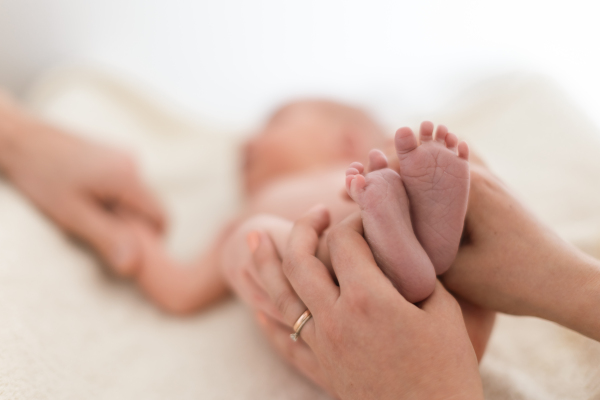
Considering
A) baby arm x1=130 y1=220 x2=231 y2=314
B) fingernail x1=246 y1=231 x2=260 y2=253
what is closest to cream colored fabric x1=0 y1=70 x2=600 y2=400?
baby arm x1=130 y1=220 x2=231 y2=314

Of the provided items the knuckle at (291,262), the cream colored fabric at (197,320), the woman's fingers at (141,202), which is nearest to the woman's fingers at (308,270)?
the knuckle at (291,262)

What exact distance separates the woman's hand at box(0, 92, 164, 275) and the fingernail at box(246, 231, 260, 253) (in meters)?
0.41

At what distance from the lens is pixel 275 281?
62cm

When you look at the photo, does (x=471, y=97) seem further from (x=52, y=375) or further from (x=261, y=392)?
(x=52, y=375)

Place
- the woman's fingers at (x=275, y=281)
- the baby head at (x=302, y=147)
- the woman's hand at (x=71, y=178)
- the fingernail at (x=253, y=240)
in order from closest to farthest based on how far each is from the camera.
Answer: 1. the woman's fingers at (x=275, y=281)
2. the fingernail at (x=253, y=240)
3. the woman's hand at (x=71, y=178)
4. the baby head at (x=302, y=147)

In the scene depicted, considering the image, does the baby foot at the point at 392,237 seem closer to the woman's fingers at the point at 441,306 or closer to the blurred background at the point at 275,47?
the woman's fingers at the point at 441,306

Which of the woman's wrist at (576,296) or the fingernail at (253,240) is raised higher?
the woman's wrist at (576,296)

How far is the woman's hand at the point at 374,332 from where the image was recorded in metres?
0.48

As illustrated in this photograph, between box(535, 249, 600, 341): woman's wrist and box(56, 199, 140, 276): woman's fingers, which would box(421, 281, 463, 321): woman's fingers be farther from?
box(56, 199, 140, 276): woman's fingers

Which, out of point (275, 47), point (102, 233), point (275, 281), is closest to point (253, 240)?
point (275, 281)

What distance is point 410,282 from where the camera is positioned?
534 millimetres

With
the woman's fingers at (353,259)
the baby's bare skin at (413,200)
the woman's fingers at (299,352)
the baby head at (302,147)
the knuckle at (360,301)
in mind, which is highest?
the baby's bare skin at (413,200)

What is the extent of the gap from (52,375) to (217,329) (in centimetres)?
31

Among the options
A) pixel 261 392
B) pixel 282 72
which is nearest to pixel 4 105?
pixel 261 392
